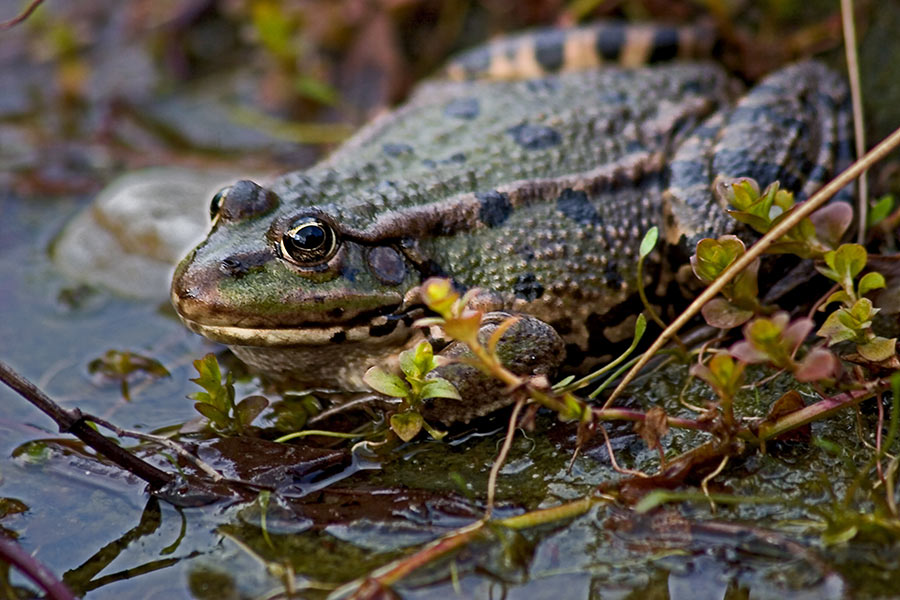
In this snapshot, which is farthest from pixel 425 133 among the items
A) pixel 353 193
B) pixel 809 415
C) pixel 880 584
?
pixel 880 584

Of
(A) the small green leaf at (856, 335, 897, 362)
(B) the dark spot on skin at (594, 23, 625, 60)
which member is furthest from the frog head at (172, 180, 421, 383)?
(B) the dark spot on skin at (594, 23, 625, 60)

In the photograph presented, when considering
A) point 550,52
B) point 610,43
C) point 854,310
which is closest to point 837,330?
point 854,310

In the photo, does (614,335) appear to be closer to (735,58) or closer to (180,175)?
(735,58)

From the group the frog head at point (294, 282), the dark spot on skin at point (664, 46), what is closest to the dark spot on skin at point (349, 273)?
the frog head at point (294, 282)

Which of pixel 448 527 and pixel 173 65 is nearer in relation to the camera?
pixel 448 527

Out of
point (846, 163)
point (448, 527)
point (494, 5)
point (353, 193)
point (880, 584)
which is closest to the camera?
point (880, 584)

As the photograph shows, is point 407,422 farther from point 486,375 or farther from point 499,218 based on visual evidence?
point 499,218

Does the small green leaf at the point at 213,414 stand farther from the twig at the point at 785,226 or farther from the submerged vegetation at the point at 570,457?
the twig at the point at 785,226

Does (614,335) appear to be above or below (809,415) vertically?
above

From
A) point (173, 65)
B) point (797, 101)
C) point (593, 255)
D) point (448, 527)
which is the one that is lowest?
point (448, 527)
